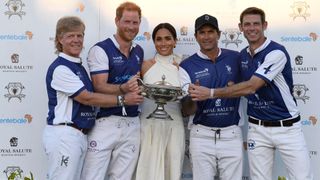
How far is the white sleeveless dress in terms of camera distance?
3932 mm

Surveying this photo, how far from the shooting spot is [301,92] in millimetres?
4363

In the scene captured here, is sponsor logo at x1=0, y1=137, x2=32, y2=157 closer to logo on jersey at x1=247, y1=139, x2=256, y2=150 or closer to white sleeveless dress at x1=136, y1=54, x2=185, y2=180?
white sleeveless dress at x1=136, y1=54, x2=185, y2=180

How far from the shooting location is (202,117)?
3.88 m

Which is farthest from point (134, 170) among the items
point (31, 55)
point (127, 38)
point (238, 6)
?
point (238, 6)

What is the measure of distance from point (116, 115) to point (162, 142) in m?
0.50

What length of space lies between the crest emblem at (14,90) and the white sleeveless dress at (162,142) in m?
1.36

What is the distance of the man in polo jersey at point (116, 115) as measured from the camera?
12.4 feet

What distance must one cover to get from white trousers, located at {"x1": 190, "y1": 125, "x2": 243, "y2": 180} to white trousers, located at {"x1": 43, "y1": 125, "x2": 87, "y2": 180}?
1.06m

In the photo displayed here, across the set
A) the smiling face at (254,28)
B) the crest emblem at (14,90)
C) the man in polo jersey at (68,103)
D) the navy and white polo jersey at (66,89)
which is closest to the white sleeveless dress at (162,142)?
the man in polo jersey at (68,103)

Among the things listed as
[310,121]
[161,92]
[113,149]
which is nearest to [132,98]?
[161,92]

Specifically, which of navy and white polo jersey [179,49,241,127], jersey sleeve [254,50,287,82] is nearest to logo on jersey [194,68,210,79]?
navy and white polo jersey [179,49,241,127]

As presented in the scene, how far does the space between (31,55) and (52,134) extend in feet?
4.18

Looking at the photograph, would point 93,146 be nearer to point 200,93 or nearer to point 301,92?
point 200,93

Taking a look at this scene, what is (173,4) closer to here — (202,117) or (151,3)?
(151,3)
